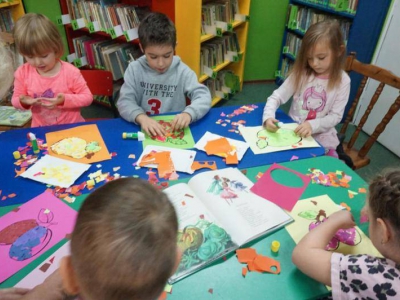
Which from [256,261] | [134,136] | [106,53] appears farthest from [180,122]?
[106,53]

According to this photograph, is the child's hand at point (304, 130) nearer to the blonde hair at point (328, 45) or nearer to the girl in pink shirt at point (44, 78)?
the blonde hair at point (328, 45)

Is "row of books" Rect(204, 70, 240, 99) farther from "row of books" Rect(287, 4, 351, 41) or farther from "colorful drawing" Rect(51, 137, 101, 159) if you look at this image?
"colorful drawing" Rect(51, 137, 101, 159)

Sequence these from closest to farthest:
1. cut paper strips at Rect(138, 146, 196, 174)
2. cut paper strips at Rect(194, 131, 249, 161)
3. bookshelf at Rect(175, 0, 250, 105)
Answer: cut paper strips at Rect(138, 146, 196, 174) → cut paper strips at Rect(194, 131, 249, 161) → bookshelf at Rect(175, 0, 250, 105)

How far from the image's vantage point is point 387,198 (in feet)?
2.23

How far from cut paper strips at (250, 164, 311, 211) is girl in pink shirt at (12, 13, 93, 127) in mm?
1003

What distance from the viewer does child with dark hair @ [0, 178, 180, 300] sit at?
461 millimetres

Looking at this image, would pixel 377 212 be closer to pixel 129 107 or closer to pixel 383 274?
pixel 383 274

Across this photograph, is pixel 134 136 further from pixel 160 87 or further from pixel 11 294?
pixel 11 294

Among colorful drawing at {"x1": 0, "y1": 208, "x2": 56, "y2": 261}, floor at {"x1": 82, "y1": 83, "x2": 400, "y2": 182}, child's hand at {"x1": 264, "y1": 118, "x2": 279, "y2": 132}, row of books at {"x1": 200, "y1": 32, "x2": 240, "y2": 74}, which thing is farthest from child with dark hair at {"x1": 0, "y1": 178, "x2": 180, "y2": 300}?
row of books at {"x1": 200, "y1": 32, "x2": 240, "y2": 74}

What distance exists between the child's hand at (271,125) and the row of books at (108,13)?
5.27 feet

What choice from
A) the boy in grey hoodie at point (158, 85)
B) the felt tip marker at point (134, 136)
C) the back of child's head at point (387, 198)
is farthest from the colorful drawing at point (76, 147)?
the back of child's head at point (387, 198)

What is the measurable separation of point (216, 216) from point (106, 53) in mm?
2197

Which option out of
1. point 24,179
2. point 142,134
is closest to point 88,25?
point 142,134

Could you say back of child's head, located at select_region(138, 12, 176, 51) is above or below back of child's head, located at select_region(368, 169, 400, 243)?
above
